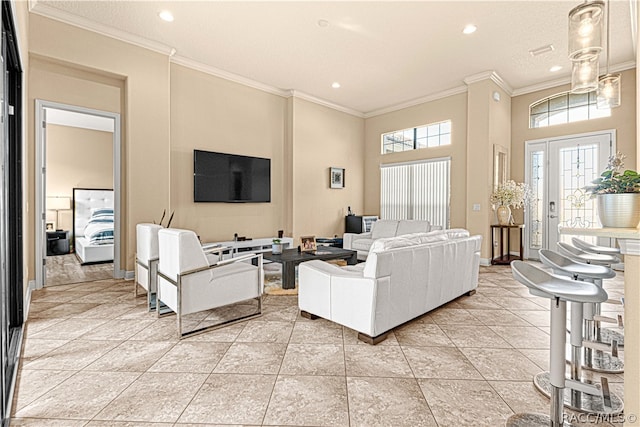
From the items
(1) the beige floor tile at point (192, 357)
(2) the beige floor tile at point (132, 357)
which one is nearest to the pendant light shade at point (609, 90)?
(1) the beige floor tile at point (192, 357)

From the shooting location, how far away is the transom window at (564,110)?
18.6 feet

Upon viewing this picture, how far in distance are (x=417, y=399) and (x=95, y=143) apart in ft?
28.5

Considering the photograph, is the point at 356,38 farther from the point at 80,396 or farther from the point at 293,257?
the point at 80,396

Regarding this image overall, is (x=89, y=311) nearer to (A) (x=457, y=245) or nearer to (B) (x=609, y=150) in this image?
(A) (x=457, y=245)

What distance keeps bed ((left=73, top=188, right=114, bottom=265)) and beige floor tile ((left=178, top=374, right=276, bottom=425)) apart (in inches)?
199

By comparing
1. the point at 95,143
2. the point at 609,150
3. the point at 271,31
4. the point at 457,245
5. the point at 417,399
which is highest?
the point at 271,31

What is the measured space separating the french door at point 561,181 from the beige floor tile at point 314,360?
5.41 metres

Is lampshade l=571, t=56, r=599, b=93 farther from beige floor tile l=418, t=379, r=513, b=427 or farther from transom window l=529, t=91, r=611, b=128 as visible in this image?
transom window l=529, t=91, r=611, b=128

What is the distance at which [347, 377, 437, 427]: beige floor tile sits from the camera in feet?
5.48

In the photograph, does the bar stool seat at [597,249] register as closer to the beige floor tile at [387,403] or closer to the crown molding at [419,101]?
the beige floor tile at [387,403]

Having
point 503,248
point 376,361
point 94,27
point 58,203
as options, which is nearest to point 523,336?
point 376,361

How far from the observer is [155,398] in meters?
1.85

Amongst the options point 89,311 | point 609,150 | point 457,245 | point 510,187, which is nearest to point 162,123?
point 89,311

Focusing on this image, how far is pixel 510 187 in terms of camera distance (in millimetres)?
5812
